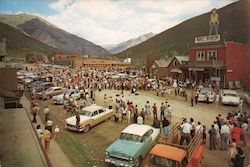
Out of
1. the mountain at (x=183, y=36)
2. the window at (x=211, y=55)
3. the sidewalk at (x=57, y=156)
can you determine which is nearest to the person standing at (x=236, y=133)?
the sidewalk at (x=57, y=156)

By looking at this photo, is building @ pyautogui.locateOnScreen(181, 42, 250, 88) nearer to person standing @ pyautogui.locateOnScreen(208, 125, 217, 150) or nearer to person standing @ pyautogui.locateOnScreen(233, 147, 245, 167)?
person standing @ pyautogui.locateOnScreen(208, 125, 217, 150)

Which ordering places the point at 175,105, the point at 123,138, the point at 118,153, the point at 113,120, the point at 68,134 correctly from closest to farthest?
the point at 118,153, the point at 123,138, the point at 68,134, the point at 113,120, the point at 175,105

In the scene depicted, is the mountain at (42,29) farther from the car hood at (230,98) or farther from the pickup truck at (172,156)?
the car hood at (230,98)

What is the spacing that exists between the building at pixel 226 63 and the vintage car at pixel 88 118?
16.1 m

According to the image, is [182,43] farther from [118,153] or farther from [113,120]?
[118,153]

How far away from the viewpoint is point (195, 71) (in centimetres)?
3081

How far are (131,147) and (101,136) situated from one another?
369cm

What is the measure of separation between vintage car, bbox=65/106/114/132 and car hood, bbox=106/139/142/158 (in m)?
4.01

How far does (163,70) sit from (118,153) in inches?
1204

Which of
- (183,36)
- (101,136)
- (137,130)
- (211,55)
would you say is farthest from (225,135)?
(183,36)

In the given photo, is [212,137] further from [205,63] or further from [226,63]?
[205,63]

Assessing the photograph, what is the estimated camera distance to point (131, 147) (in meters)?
9.52

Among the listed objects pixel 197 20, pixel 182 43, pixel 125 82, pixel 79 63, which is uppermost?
pixel 197 20

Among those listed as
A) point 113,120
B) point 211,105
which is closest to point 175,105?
point 211,105
